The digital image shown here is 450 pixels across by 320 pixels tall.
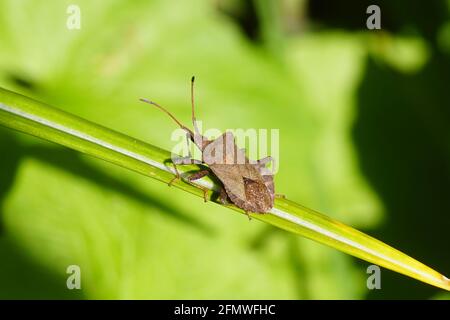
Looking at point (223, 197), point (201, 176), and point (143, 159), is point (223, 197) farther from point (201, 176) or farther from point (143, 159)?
point (143, 159)

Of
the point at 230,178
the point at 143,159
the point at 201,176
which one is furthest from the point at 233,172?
the point at 143,159

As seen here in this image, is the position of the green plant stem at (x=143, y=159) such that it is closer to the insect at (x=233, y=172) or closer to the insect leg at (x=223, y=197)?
the insect at (x=233, y=172)

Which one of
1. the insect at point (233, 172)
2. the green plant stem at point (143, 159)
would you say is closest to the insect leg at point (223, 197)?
the insect at point (233, 172)

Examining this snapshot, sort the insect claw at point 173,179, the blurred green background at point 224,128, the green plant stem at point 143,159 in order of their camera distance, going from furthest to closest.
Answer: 1. the blurred green background at point 224,128
2. the insect claw at point 173,179
3. the green plant stem at point 143,159

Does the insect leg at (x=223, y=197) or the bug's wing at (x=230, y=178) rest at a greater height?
the bug's wing at (x=230, y=178)

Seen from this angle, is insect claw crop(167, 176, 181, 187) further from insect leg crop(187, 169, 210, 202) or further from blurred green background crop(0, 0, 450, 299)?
blurred green background crop(0, 0, 450, 299)

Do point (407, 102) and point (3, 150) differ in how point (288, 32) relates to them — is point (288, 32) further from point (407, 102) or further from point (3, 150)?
point (3, 150)
